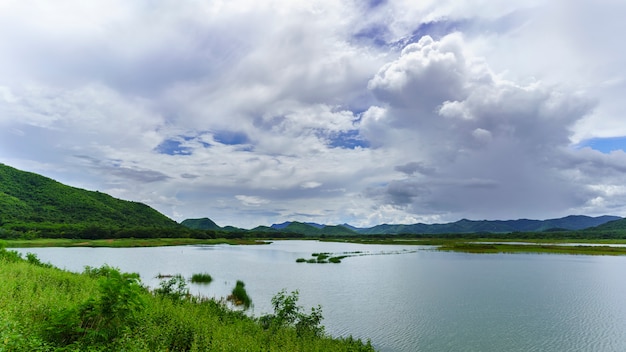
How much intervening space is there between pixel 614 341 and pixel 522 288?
849 inches

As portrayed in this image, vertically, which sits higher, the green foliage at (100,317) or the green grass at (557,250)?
the green foliage at (100,317)

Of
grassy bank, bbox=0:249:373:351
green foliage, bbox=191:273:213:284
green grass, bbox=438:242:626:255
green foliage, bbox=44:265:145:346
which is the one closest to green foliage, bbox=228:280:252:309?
green foliage, bbox=191:273:213:284

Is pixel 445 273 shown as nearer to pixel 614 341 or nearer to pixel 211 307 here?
pixel 614 341

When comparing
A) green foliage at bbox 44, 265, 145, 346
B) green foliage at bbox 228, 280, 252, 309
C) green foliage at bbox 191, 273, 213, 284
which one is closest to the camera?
green foliage at bbox 44, 265, 145, 346

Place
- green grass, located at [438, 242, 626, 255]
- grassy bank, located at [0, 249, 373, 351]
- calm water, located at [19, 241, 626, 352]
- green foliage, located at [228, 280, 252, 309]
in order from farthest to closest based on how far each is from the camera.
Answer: green grass, located at [438, 242, 626, 255] → green foliage, located at [228, 280, 252, 309] → calm water, located at [19, 241, 626, 352] → grassy bank, located at [0, 249, 373, 351]

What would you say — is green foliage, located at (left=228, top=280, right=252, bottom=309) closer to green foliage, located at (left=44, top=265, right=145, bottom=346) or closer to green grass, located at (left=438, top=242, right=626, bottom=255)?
green foliage, located at (left=44, top=265, right=145, bottom=346)

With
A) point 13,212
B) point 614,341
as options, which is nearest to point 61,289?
point 614,341

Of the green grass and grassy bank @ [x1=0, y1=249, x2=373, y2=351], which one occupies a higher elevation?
grassy bank @ [x1=0, y1=249, x2=373, y2=351]

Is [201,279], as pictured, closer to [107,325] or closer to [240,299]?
[240,299]

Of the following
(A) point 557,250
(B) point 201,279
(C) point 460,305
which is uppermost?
(B) point 201,279

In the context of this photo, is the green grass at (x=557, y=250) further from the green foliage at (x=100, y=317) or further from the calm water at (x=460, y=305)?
the green foliage at (x=100, y=317)

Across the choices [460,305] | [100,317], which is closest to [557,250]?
[460,305]

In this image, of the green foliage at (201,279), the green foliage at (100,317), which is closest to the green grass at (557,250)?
the green foliage at (201,279)

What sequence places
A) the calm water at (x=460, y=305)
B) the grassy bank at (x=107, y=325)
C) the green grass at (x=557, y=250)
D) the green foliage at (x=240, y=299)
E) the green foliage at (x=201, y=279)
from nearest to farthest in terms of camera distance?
the grassy bank at (x=107, y=325), the calm water at (x=460, y=305), the green foliage at (x=240, y=299), the green foliage at (x=201, y=279), the green grass at (x=557, y=250)
